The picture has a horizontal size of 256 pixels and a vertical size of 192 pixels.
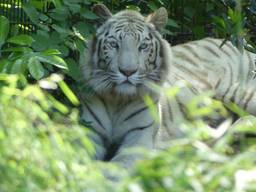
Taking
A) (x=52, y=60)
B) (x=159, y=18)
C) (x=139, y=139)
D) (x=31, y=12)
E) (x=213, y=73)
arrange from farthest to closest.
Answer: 1. (x=213, y=73)
2. (x=159, y=18)
3. (x=31, y=12)
4. (x=139, y=139)
5. (x=52, y=60)

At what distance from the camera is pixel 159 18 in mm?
6023

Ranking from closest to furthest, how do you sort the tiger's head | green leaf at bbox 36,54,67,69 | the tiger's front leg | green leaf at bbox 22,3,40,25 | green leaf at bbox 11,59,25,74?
green leaf at bbox 11,59,25,74
green leaf at bbox 36,54,67,69
the tiger's head
the tiger's front leg
green leaf at bbox 22,3,40,25

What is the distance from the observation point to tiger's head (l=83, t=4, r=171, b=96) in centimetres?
562

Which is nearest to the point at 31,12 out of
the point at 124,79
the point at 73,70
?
the point at 73,70

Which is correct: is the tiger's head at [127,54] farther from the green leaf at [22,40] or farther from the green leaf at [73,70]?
the green leaf at [22,40]

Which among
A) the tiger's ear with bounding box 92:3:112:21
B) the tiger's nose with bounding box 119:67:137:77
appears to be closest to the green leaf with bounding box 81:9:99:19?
the tiger's ear with bounding box 92:3:112:21

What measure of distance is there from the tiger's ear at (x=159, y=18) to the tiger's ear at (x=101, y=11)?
0.90 ft

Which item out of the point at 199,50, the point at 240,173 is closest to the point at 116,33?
the point at 199,50

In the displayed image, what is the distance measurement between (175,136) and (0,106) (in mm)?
3065

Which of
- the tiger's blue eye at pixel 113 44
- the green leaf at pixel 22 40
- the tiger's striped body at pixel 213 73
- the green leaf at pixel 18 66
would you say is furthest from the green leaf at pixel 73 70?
the tiger's striped body at pixel 213 73

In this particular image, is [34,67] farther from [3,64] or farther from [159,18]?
[159,18]

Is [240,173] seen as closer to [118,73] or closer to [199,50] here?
[118,73]

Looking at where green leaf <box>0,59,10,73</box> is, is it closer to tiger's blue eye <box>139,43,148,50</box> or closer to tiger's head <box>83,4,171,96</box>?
tiger's head <box>83,4,171,96</box>

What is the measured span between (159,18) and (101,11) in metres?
0.39
